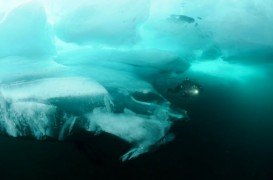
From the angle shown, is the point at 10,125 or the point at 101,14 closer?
the point at 10,125

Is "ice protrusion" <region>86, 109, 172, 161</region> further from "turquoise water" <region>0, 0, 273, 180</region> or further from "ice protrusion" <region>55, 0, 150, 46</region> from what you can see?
"ice protrusion" <region>55, 0, 150, 46</region>

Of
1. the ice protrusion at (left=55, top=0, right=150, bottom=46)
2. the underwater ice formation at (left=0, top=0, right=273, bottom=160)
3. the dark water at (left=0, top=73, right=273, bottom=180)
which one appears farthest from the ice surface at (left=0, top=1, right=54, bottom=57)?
the dark water at (left=0, top=73, right=273, bottom=180)

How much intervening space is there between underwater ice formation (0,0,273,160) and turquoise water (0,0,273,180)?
0.04 ft

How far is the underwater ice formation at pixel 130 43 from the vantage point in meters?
4.12

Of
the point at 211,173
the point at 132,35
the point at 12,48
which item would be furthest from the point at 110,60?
the point at 211,173

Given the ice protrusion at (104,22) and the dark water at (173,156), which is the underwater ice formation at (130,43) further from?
the dark water at (173,156)

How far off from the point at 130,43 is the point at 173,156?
62.7 inches

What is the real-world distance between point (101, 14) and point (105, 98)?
1.18 meters

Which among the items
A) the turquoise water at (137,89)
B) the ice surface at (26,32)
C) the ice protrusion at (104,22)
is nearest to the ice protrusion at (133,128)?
the turquoise water at (137,89)

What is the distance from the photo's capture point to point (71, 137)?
3795 mm

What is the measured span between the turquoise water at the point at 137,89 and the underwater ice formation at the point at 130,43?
0.01 meters

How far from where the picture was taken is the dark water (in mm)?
3521

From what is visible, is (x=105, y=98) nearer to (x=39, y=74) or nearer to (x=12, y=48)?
(x=39, y=74)

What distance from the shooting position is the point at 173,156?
3.71 metres
